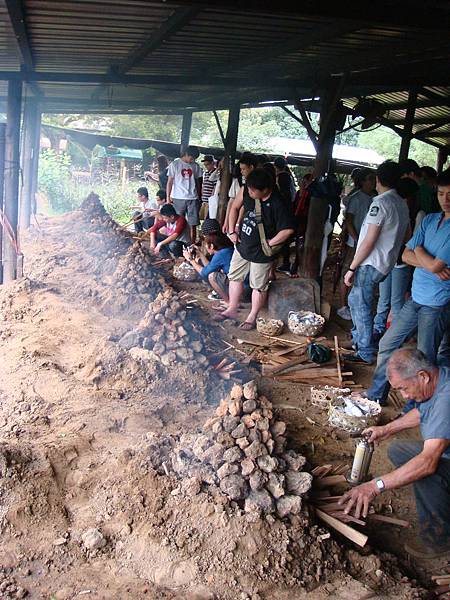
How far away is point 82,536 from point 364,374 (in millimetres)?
3633

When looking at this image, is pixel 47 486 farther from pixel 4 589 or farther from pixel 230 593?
pixel 230 593

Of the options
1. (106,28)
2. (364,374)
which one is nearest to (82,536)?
(364,374)

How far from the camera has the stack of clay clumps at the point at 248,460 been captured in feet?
10.9

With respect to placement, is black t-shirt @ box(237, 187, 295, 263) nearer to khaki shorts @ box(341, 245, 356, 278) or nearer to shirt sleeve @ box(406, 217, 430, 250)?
khaki shorts @ box(341, 245, 356, 278)

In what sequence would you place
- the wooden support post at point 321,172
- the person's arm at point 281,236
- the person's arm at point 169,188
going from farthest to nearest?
the person's arm at point 169,188
the wooden support post at point 321,172
the person's arm at point 281,236

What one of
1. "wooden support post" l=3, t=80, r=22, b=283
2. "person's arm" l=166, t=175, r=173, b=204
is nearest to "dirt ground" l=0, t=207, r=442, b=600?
"wooden support post" l=3, t=80, r=22, b=283

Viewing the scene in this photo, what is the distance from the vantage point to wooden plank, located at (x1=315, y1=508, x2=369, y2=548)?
126 inches

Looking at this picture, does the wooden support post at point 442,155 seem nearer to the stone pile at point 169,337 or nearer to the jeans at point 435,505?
the stone pile at point 169,337

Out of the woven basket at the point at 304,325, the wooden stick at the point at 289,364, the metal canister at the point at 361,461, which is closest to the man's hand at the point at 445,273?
the metal canister at the point at 361,461

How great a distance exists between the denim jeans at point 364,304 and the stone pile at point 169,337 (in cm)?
165

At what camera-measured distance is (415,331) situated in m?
4.71

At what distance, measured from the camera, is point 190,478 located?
134 inches

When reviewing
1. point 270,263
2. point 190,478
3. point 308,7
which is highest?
point 308,7

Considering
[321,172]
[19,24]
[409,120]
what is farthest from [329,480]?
[409,120]
